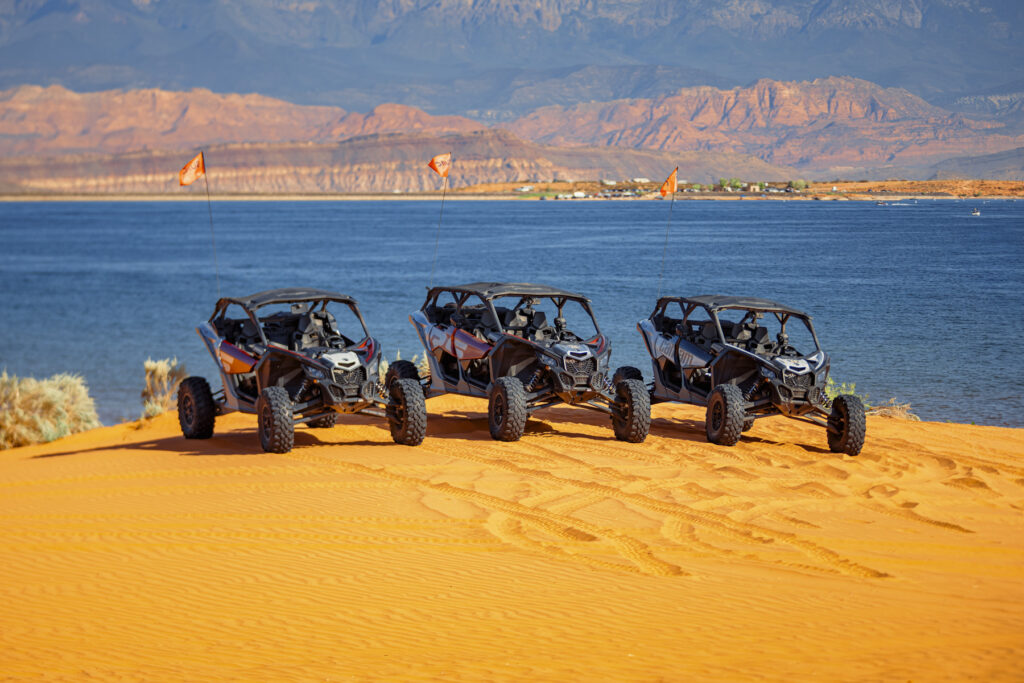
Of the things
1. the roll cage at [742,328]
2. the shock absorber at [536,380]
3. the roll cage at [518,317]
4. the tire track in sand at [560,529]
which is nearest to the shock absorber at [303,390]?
the tire track in sand at [560,529]

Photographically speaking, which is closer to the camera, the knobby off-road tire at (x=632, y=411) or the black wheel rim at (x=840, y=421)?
the black wheel rim at (x=840, y=421)

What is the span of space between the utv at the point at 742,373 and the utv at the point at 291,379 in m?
3.60

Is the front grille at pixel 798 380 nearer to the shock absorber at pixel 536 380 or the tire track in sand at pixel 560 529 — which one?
the shock absorber at pixel 536 380

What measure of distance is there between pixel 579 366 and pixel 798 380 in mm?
2627

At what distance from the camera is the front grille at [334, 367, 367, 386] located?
41.5 ft

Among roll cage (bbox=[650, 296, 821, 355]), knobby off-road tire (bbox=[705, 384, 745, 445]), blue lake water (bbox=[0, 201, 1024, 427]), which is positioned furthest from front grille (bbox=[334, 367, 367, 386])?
blue lake water (bbox=[0, 201, 1024, 427])

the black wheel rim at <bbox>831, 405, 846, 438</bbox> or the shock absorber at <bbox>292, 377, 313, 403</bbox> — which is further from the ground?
the shock absorber at <bbox>292, 377, 313, 403</bbox>

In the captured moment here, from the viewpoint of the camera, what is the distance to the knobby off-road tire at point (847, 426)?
42.2ft

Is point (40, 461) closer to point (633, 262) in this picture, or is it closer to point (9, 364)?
point (9, 364)

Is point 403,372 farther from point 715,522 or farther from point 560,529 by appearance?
point 715,522

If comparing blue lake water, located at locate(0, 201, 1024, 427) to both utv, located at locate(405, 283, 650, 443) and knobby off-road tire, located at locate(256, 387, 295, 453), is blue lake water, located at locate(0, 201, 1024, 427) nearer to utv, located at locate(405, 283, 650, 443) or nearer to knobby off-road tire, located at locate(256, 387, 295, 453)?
utv, located at locate(405, 283, 650, 443)

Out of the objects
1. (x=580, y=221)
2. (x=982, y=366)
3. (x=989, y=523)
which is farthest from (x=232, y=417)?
(x=580, y=221)

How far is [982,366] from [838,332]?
604 cm

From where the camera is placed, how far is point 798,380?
13.1 m
